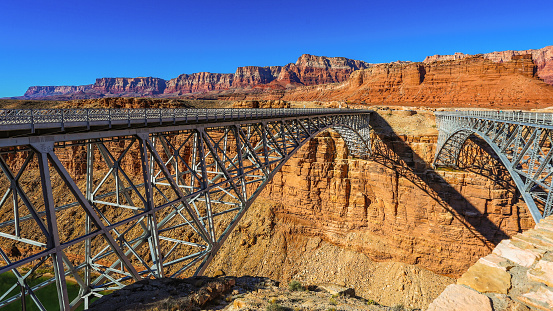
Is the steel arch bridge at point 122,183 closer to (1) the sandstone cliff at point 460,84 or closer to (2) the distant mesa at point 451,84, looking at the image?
(1) the sandstone cliff at point 460,84

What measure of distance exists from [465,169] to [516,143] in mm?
17169

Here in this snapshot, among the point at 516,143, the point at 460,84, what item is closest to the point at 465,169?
the point at 516,143

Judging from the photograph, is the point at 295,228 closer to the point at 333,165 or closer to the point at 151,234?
the point at 333,165

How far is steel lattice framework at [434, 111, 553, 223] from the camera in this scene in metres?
11.8

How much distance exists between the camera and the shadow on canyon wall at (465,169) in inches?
1091

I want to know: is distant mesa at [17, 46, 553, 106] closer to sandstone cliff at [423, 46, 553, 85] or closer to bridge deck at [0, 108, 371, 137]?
sandstone cliff at [423, 46, 553, 85]

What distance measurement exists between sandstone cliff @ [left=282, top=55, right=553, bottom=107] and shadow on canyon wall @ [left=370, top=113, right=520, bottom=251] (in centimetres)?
3578

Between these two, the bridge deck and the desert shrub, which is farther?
the desert shrub

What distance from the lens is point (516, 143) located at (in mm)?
13875

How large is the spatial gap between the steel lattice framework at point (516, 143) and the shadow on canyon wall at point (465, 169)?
168cm

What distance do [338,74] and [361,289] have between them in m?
144

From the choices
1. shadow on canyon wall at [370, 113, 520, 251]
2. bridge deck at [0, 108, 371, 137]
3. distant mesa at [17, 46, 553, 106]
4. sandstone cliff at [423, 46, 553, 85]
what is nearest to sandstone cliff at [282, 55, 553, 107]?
distant mesa at [17, 46, 553, 106]

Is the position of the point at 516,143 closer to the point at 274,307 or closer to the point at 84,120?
the point at 274,307

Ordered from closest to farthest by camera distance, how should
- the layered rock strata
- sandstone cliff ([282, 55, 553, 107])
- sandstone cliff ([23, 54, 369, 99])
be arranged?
1. the layered rock strata
2. sandstone cliff ([282, 55, 553, 107])
3. sandstone cliff ([23, 54, 369, 99])
